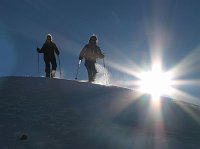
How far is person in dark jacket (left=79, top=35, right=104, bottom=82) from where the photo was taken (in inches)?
899

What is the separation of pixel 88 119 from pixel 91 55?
8.84m

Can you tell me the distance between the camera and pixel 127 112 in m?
15.5

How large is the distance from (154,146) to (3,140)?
4133 millimetres

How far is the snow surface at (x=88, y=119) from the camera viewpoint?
12.6 meters

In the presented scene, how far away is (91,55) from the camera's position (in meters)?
23.0

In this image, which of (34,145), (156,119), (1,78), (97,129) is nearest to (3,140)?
(34,145)

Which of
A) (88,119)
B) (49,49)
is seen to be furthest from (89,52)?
(88,119)

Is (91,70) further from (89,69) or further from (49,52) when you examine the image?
(49,52)

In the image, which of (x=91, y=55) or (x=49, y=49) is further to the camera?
(x=49, y=49)

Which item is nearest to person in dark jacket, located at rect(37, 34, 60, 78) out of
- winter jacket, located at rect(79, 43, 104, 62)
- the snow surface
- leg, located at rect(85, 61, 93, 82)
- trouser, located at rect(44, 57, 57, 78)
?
trouser, located at rect(44, 57, 57, 78)

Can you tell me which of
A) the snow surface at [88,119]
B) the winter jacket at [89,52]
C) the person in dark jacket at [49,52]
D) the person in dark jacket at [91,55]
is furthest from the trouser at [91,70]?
the snow surface at [88,119]

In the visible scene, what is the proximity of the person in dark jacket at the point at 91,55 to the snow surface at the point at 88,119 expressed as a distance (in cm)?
369

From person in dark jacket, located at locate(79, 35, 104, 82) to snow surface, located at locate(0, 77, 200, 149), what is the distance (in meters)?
3.69

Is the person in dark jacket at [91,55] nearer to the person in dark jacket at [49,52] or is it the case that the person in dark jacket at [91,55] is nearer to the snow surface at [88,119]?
the person in dark jacket at [49,52]
